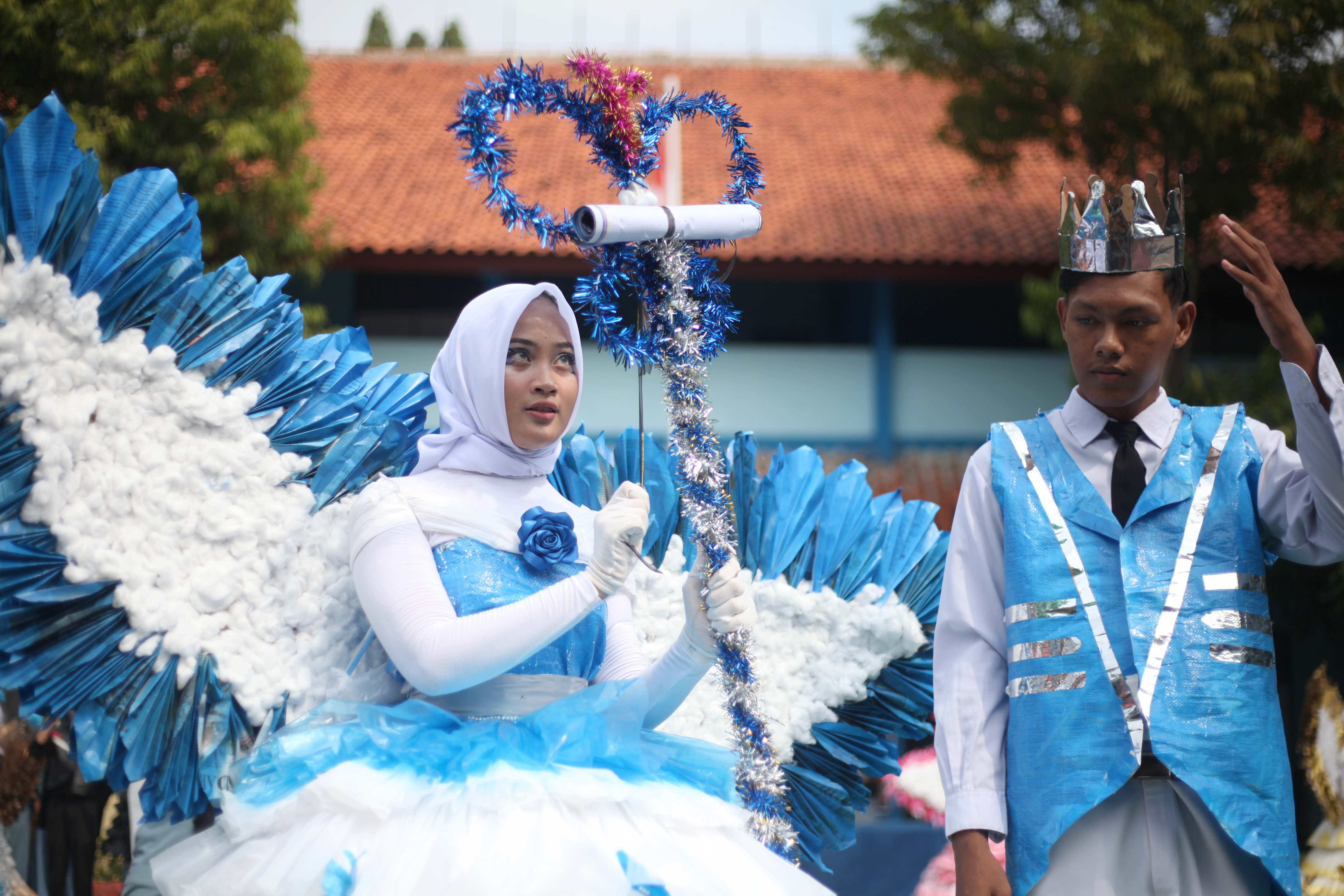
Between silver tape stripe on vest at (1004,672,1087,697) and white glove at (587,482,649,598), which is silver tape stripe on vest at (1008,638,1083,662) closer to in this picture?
silver tape stripe on vest at (1004,672,1087,697)

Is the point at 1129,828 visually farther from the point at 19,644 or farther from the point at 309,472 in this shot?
the point at 19,644

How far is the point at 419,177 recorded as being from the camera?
1123 centimetres

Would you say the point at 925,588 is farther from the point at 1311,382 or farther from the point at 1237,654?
the point at 1311,382

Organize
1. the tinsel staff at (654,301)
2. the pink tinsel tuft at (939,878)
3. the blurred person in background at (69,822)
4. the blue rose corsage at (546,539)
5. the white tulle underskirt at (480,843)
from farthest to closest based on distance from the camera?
the blurred person in background at (69,822), the pink tinsel tuft at (939,878), the blue rose corsage at (546,539), the tinsel staff at (654,301), the white tulle underskirt at (480,843)

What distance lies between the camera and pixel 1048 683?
192 cm

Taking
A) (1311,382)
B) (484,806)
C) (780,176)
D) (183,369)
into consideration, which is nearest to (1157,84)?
(780,176)

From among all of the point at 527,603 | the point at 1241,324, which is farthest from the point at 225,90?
the point at 1241,324

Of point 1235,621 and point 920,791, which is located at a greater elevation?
point 1235,621

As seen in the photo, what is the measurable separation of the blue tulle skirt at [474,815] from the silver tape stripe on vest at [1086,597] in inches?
20.5

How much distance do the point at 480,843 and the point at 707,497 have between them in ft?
2.13

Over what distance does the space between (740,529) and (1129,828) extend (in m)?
1.08

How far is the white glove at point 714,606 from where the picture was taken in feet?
6.74

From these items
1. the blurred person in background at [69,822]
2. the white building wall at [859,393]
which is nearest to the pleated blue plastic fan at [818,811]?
the blurred person in background at [69,822]

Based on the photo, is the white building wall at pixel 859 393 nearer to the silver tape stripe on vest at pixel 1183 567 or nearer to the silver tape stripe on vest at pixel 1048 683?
the silver tape stripe on vest at pixel 1183 567
